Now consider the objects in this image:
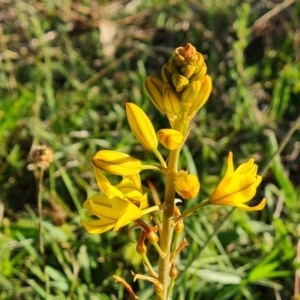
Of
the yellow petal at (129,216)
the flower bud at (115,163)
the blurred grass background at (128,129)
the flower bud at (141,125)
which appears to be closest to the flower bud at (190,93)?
the flower bud at (141,125)

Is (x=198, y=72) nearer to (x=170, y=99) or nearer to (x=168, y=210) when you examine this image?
(x=170, y=99)

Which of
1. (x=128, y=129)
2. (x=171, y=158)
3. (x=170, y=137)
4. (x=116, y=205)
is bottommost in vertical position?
(x=128, y=129)

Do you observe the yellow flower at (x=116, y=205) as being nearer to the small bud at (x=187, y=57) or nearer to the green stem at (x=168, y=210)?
the green stem at (x=168, y=210)

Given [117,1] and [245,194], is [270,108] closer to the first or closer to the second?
[117,1]

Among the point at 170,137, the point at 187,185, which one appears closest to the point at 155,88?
the point at 170,137

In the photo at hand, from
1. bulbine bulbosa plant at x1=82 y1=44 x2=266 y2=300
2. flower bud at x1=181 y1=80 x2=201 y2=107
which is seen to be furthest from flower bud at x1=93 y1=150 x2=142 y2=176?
flower bud at x1=181 y1=80 x2=201 y2=107

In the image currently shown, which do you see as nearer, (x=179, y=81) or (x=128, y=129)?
(x=179, y=81)

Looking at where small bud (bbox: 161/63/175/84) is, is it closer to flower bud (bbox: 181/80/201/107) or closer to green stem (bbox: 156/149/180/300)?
flower bud (bbox: 181/80/201/107)
